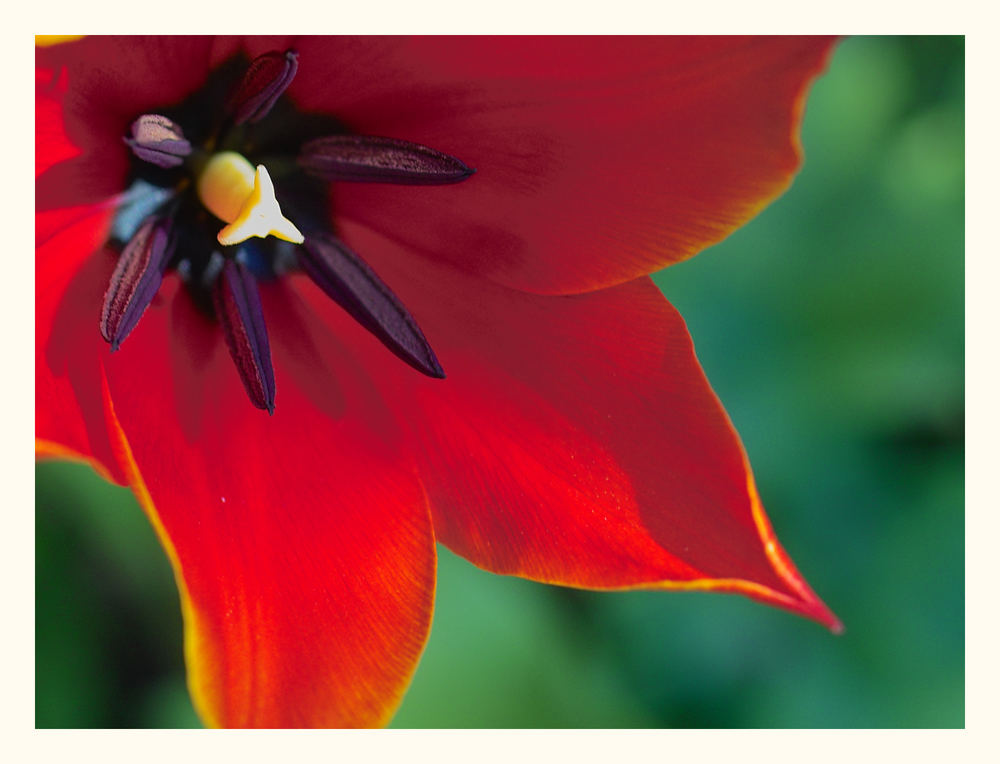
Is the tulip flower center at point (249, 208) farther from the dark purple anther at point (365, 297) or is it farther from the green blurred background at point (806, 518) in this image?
the green blurred background at point (806, 518)

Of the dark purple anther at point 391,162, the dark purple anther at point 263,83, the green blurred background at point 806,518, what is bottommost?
the green blurred background at point 806,518

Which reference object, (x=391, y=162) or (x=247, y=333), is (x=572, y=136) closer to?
(x=391, y=162)

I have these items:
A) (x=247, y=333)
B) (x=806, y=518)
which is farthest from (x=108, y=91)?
(x=806, y=518)

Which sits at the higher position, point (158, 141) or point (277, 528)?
point (158, 141)

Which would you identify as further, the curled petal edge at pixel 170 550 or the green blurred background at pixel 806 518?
the green blurred background at pixel 806 518

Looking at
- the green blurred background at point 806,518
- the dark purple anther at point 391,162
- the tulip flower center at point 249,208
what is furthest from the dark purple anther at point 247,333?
the green blurred background at point 806,518
